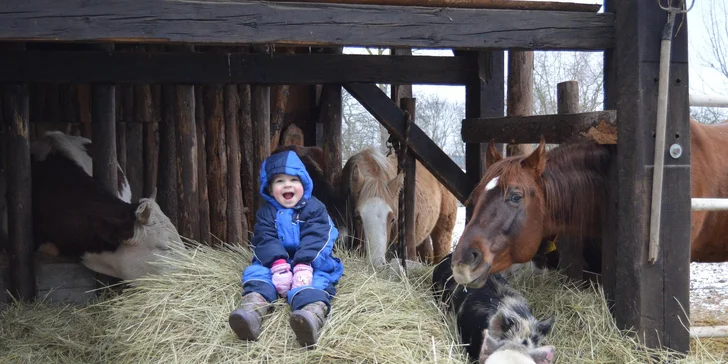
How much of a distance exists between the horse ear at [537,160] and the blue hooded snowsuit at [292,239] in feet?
4.29

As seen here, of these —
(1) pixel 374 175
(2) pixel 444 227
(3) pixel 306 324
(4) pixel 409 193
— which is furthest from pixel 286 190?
(2) pixel 444 227

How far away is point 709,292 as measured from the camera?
807 centimetres

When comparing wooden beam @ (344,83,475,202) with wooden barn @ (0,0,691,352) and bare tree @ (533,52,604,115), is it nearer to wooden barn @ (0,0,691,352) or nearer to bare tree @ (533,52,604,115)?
wooden barn @ (0,0,691,352)

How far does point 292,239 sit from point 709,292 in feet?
A: 19.0

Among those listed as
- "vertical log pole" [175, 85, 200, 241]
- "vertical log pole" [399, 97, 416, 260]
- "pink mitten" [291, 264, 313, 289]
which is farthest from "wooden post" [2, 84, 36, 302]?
"vertical log pole" [399, 97, 416, 260]

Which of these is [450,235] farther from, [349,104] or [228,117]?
[349,104]

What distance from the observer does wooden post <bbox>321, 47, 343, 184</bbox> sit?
6.58 m

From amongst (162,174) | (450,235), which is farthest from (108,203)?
(450,235)

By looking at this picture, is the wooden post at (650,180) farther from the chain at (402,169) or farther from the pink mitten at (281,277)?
the chain at (402,169)

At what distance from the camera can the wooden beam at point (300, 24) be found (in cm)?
358

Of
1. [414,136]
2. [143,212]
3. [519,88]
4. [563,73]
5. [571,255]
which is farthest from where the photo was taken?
[563,73]

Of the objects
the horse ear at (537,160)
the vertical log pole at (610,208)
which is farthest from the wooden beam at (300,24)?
the horse ear at (537,160)

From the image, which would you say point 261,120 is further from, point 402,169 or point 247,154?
point 402,169

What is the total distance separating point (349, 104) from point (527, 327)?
21.6 metres
